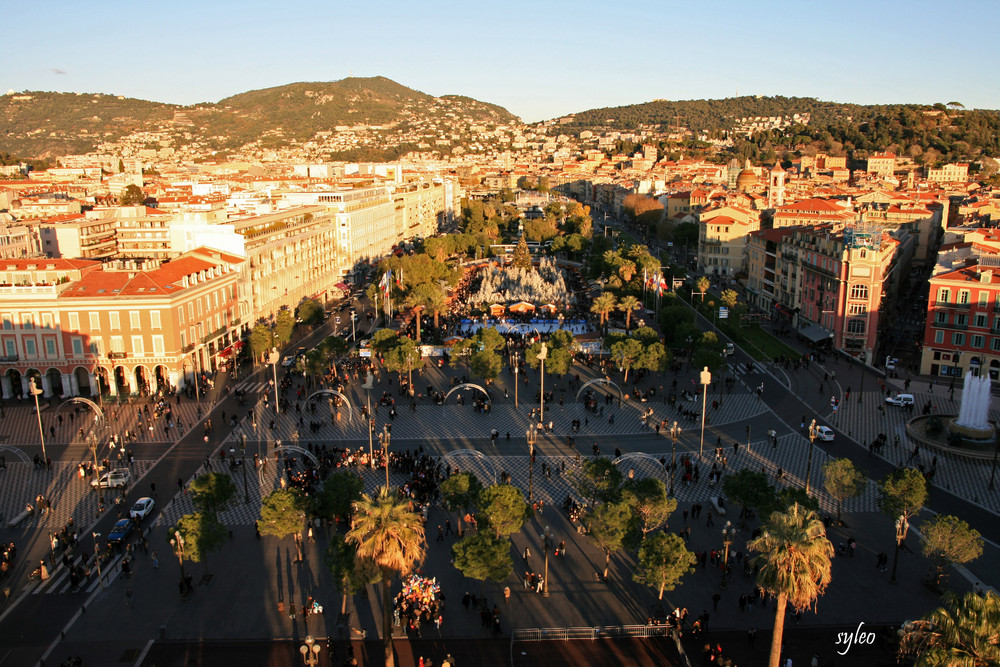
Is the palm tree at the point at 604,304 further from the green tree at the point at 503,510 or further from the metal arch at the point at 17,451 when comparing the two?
the metal arch at the point at 17,451

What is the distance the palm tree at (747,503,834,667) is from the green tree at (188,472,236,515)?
16.9 metres

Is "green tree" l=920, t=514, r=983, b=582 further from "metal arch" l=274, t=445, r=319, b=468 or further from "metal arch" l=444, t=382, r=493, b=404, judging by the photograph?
"metal arch" l=274, t=445, r=319, b=468

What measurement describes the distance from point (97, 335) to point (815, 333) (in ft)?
152

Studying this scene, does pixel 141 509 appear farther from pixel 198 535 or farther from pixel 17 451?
pixel 17 451

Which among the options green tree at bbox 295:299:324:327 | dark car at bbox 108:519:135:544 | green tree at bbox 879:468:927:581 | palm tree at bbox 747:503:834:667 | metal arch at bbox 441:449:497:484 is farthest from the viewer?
green tree at bbox 295:299:324:327

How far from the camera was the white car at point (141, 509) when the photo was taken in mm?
26656

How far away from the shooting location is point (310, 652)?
1856 cm

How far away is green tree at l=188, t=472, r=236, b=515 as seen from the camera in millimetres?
23922

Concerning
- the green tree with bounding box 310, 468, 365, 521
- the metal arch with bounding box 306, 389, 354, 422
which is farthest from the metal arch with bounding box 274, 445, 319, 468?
the green tree with bounding box 310, 468, 365, 521

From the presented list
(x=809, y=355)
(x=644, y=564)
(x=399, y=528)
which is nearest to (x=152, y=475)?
(x=399, y=528)

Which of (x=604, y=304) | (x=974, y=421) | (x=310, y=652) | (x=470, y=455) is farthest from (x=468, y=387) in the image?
(x=974, y=421)

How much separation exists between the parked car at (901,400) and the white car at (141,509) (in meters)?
36.1

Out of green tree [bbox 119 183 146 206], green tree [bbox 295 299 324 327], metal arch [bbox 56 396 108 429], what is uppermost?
green tree [bbox 119 183 146 206]

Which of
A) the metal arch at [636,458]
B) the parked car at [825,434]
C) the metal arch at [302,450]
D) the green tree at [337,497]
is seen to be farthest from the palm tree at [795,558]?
the metal arch at [302,450]
